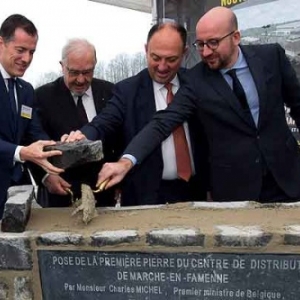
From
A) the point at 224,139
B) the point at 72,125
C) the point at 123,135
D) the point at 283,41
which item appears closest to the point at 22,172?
the point at 72,125

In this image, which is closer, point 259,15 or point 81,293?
point 81,293

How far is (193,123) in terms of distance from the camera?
9.71 ft

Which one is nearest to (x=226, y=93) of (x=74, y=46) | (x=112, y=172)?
(x=112, y=172)

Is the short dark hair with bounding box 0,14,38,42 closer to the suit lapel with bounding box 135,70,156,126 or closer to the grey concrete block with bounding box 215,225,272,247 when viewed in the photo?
the suit lapel with bounding box 135,70,156,126

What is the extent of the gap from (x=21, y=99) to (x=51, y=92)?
0.28 metres

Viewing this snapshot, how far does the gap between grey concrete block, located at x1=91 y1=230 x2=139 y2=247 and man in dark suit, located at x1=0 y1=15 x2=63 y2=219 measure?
0.68m

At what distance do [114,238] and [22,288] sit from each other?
468 millimetres

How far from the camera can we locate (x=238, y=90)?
9.16ft

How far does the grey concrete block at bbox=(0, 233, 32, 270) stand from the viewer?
237 cm

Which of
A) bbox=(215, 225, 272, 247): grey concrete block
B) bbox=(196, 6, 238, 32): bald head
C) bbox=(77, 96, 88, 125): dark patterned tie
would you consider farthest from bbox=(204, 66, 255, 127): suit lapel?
bbox=(77, 96, 88, 125): dark patterned tie

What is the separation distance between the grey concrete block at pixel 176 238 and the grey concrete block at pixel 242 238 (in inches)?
3.1

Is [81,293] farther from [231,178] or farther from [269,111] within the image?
[269,111]

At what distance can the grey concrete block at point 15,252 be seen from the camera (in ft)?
7.77

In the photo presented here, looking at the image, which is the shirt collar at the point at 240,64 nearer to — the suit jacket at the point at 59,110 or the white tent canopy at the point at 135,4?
the suit jacket at the point at 59,110
